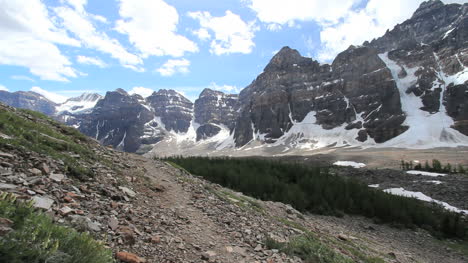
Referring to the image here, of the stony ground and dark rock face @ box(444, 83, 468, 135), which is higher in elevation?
dark rock face @ box(444, 83, 468, 135)

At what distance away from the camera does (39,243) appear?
3.69 m

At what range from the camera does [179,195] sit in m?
11.7

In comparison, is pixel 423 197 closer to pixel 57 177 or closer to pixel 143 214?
pixel 143 214

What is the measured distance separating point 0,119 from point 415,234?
28812 millimetres

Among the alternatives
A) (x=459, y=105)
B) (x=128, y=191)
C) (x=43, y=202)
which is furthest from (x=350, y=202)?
(x=459, y=105)

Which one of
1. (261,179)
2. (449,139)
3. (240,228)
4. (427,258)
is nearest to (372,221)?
(427,258)

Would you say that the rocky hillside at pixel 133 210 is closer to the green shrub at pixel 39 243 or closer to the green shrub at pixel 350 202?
the green shrub at pixel 39 243

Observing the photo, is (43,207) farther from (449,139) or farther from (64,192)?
(449,139)

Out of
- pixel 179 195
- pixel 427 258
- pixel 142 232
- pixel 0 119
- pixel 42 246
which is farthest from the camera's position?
pixel 427 258

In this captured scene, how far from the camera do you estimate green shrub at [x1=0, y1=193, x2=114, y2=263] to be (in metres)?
3.36

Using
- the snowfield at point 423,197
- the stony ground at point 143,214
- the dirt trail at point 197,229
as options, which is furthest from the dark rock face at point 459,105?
the dirt trail at point 197,229

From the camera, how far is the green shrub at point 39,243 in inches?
132

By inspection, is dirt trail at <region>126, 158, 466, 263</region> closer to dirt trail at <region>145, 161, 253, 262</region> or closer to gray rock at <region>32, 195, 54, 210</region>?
dirt trail at <region>145, 161, 253, 262</region>

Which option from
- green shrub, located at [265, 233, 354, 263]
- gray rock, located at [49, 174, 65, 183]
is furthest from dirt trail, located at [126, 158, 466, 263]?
gray rock, located at [49, 174, 65, 183]
